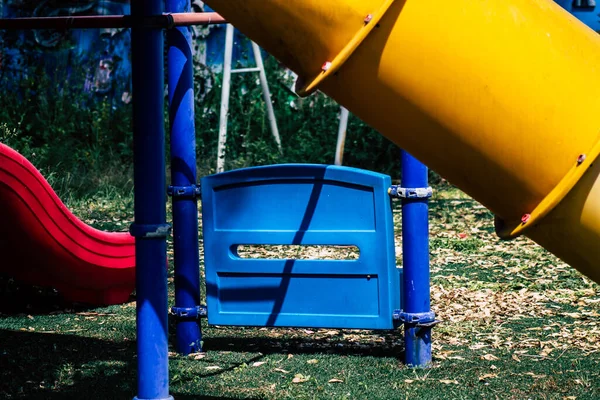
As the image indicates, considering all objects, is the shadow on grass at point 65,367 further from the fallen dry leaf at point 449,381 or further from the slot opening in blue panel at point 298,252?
the slot opening in blue panel at point 298,252

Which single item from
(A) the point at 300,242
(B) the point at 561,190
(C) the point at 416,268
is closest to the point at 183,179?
(A) the point at 300,242

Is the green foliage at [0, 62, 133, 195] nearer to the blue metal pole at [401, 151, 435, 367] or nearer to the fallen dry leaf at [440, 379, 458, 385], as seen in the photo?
the blue metal pole at [401, 151, 435, 367]

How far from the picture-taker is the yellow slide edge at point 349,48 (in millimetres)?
1781

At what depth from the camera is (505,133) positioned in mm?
1807

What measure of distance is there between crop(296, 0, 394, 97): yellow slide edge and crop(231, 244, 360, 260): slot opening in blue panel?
4219mm

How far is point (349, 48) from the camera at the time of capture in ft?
5.91

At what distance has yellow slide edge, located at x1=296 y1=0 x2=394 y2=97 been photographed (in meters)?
1.78

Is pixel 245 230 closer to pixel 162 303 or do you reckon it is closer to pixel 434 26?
pixel 162 303

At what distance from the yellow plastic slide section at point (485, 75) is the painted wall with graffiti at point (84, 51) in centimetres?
857

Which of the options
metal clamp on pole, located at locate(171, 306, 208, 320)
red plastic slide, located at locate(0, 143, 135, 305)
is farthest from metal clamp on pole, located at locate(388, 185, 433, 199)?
red plastic slide, located at locate(0, 143, 135, 305)

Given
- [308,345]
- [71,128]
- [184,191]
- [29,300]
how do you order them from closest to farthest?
[184,191] → [308,345] → [29,300] → [71,128]

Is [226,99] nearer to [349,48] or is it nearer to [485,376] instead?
[485,376]

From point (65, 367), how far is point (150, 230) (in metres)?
1.36

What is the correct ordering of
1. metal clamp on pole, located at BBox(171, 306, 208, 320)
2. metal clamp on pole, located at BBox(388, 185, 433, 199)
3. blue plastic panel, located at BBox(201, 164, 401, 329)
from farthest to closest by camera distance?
metal clamp on pole, located at BBox(171, 306, 208, 320) → blue plastic panel, located at BBox(201, 164, 401, 329) → metal clamp on pole, located at BBox(388, 185, 433, 199)
